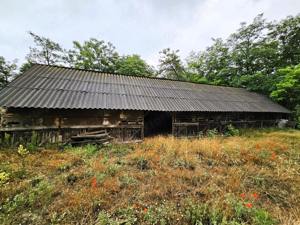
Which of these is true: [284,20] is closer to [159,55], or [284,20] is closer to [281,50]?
[281,50]

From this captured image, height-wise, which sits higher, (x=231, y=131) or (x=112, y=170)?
(x=231, y=131)

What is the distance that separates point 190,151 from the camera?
5863 millimetres

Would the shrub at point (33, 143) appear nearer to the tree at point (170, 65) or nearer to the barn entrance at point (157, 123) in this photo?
the barn entrance at point (157, 123)

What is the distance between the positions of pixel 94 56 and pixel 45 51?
20.2ft

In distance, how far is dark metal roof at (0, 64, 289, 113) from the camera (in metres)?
6.47

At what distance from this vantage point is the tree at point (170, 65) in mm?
23562

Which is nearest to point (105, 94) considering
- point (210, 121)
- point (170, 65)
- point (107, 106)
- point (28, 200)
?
point (107, 106)

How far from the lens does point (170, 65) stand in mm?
24594

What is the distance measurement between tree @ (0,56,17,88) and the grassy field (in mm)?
15184

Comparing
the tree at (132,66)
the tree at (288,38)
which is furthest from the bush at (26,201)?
the tree at (288,38)

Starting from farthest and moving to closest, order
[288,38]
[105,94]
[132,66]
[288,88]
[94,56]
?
[94,56] < [132,66] < [288,38] < [288,88] < [105,94]

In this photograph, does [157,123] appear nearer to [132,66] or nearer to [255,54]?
[132,66]

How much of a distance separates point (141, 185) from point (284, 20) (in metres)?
22.3

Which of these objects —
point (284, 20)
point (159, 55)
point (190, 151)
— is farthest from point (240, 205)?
point (159, 55)
